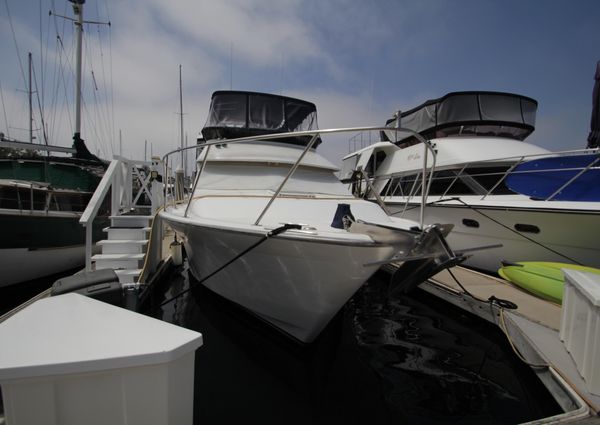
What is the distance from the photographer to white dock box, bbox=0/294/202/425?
42.5 inches

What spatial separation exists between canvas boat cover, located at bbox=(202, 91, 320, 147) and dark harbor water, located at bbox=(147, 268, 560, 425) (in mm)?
3052

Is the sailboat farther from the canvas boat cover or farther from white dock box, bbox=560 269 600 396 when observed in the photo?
white dock box, bbox=560 269 600 396

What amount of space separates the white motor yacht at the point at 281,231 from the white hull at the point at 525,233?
3366 millimetres

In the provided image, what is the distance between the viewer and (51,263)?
21.7 feet

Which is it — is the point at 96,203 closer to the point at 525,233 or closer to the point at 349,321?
the point at 349,321

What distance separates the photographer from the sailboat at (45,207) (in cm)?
592

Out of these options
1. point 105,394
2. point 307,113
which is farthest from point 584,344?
point 307,113

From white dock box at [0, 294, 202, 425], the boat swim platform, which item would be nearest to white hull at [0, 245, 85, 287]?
white dock box at [0, 294, 202, 425]

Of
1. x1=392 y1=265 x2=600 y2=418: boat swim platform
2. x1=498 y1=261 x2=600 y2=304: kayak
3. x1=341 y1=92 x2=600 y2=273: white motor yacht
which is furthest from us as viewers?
x1=341 y1=92 x2=600 y2=273: white motor yacht

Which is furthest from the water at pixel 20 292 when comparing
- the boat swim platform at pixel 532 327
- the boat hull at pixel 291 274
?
the boat swim platform at pixel 532 327

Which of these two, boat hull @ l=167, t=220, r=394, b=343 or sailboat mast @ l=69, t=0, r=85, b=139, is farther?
sailboat mast @ l=69, t=0, r=85, b=139

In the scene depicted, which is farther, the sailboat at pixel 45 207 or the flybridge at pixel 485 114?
the flybridge at pixel 485 114

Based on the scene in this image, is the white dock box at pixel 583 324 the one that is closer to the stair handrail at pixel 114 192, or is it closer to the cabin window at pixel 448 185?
the cabin window at pixel 448 185

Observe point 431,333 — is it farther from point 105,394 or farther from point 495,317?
point 105,394
